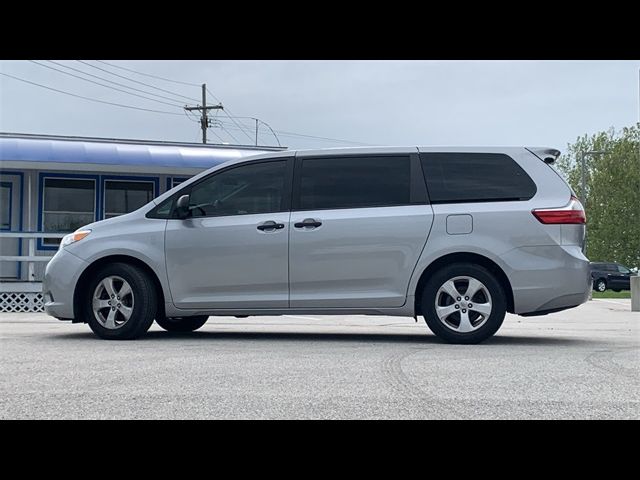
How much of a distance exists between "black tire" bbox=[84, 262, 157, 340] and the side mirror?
716 millimetres

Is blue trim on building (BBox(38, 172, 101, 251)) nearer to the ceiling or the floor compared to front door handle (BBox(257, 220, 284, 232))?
nearer to the ceiling

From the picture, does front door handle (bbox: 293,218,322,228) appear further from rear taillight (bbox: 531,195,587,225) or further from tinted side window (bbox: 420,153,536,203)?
rear taillight (bbox: 531,195,587,225)

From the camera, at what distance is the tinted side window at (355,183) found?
328 inches

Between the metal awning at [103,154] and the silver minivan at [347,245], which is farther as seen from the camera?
the metal awning at [103,154]

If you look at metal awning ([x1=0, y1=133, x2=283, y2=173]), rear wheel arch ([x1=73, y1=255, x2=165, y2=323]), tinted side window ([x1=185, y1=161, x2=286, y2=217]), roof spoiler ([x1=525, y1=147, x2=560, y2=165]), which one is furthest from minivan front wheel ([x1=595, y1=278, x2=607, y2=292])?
rear wheel arch ([x1=73, y1=255, x2=165, y2=323])

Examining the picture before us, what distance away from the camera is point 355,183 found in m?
8.41

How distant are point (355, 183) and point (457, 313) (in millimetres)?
1622

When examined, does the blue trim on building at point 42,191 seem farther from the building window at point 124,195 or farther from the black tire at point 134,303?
the black tire at point 134,303

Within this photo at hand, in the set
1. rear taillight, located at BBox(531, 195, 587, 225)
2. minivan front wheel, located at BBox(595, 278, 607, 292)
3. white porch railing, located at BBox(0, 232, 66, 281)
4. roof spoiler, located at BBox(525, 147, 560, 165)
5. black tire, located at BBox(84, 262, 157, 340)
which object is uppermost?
roof spoiler, located at BBox(525, 147, 560, 165)

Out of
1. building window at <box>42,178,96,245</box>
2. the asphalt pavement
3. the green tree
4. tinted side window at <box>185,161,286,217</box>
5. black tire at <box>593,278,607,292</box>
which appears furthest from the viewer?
the green tree

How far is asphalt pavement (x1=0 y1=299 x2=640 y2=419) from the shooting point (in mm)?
4617

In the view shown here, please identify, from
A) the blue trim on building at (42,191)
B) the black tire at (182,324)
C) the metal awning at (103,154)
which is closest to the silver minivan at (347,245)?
the black tire at (182,324)

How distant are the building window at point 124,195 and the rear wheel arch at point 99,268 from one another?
10.4 m
